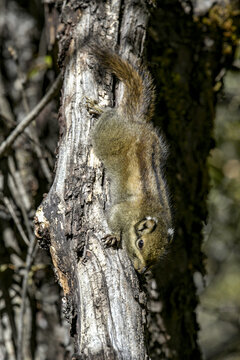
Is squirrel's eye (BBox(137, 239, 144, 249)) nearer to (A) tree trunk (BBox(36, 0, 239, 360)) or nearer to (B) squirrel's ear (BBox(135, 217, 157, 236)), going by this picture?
(B) squirrel's ear (BBox(135, 217, 157, 236))

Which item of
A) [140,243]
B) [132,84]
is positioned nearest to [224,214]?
[140,243]

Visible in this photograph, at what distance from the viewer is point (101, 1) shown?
3.14 metres

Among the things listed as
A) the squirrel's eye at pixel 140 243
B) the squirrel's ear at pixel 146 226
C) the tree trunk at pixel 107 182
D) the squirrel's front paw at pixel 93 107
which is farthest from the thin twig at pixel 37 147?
the squirrel's front paw at pixel 93 107

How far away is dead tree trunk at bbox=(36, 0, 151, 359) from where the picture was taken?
7.17ft

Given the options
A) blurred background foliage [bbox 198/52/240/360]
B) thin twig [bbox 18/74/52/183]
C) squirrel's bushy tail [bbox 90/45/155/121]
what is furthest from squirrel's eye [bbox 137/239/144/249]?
blurred background foliage [bbox 198/52/240/360]

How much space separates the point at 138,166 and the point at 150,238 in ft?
1.68

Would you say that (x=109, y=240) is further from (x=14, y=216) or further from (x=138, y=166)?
(x=14, y=216)

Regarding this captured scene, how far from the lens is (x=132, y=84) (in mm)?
3289

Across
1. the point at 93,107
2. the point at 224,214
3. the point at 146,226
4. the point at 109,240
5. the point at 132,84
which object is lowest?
the point at 109,240

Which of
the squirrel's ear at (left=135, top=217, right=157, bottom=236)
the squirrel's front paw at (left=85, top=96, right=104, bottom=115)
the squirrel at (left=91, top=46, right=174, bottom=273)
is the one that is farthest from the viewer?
the squirrel's ear at (left=135, top=217, right=157, bottom=236)

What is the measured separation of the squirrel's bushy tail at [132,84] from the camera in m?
2.97

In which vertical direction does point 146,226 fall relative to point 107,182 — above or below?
below

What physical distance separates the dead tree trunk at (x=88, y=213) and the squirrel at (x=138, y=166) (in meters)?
0.20

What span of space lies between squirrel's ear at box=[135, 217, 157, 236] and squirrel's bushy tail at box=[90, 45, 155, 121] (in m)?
0.75
